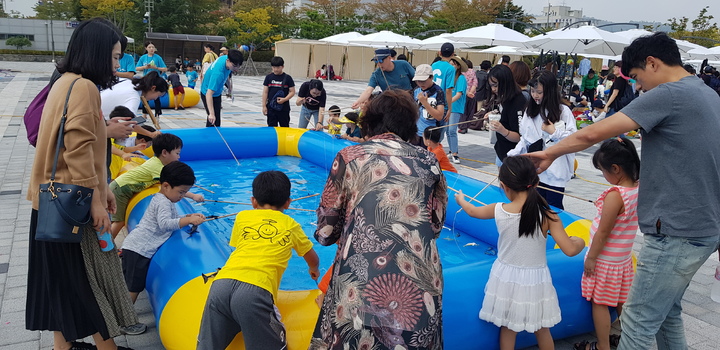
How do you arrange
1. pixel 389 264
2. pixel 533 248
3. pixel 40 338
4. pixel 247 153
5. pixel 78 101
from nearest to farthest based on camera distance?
pixel 389 264
pixel 78 101
pixel 533 248
pixel 40 338
pixel 247 153

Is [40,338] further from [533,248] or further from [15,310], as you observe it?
[533,248]

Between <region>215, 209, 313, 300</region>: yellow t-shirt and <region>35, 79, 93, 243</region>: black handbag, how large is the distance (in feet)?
2.21

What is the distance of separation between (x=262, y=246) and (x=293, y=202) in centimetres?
345

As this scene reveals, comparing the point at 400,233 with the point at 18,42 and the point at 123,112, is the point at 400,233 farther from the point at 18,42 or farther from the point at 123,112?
the point at 18,42

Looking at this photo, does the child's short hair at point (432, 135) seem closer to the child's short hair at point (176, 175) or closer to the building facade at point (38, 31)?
the child's short hair at point (176, 175)

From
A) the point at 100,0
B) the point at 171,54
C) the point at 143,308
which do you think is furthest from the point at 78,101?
the point at 100,0

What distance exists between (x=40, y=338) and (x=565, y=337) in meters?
3.18

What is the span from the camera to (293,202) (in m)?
5.92

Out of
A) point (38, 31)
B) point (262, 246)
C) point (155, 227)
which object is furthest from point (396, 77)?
point (38, 31)

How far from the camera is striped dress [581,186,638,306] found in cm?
302

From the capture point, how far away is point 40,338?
3.19 meters

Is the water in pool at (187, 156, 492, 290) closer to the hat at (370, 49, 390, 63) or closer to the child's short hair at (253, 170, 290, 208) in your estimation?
the child's short hair at (253, 170, 290, 208)

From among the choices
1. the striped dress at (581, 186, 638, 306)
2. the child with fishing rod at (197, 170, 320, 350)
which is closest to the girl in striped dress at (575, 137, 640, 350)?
the striped dress at (581, 186, 638, 306)

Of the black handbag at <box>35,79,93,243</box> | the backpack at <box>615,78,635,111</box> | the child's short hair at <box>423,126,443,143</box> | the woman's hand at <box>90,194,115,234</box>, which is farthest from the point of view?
the backpack at <box>615,78,635,111</box>
